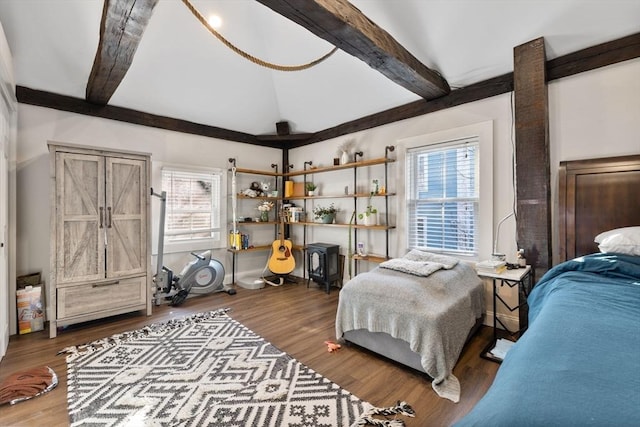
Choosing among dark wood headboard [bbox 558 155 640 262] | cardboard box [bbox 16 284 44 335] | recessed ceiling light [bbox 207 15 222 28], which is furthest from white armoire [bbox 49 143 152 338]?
dark wood headboard [bbox 558 155 640 262]

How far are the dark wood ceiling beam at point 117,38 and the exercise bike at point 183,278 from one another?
1.34 m

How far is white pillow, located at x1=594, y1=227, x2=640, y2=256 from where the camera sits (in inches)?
77.2

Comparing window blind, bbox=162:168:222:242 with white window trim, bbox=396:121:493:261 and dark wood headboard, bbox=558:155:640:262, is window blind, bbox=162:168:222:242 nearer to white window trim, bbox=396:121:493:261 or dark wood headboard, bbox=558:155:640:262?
white window trim, bbox=396:121:493:261

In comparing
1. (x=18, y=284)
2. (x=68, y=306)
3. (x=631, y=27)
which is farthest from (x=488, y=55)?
(x=18, y=284)

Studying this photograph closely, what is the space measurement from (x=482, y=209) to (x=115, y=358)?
Result: 12.6 feet

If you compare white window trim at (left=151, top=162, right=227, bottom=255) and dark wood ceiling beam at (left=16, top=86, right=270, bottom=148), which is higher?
dark wood ceiling beam at (left=16, top=86, right=270, bottom=148)

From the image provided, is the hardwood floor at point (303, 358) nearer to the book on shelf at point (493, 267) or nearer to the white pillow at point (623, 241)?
the book on shelf at point (493, 267)

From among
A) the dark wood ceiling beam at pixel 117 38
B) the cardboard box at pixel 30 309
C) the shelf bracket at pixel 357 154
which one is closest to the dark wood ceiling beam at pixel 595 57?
the shelf bracket at pixel 357 154

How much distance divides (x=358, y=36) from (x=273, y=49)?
202cm

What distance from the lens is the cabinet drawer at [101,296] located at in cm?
293

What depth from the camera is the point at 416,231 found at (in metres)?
3.80

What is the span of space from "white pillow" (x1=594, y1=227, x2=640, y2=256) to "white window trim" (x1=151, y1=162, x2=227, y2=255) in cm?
458

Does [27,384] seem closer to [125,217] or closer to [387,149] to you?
[125,217]

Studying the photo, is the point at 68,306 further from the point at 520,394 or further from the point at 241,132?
the point at 520,394
